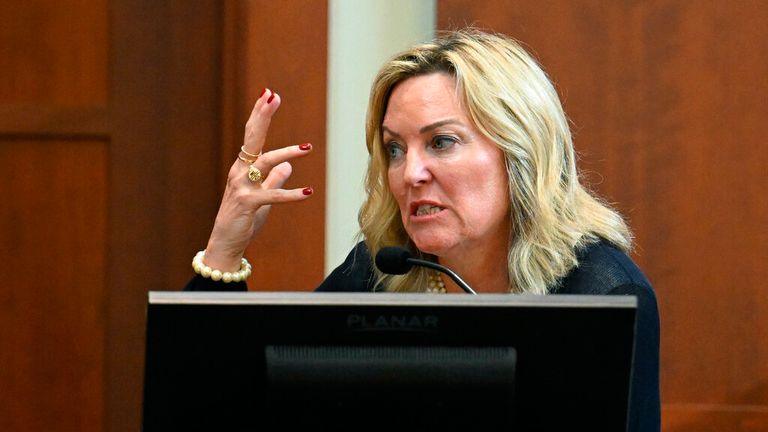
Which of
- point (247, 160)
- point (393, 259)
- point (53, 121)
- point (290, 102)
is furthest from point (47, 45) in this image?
point (393, 259)

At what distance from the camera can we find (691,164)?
104 inches

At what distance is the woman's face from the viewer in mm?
1983

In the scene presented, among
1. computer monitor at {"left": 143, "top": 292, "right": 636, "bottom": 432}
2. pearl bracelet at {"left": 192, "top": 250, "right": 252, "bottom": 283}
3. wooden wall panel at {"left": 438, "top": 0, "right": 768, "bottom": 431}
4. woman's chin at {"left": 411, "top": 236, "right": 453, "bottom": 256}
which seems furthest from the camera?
wooden wall panel at {"left": 438, "top": 0, "right": 768, "bottom": 431}

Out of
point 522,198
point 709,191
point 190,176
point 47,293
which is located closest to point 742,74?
point 709,191

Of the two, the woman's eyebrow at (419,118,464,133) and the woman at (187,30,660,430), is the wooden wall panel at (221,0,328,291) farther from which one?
the woman's eyebrow at (419,118,464,133)

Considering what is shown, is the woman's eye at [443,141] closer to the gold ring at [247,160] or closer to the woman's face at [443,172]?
the woman's face at [443,172]

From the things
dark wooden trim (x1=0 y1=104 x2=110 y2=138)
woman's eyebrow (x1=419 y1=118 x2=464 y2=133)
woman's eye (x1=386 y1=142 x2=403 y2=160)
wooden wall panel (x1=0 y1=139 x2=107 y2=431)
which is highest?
dark wooden trim (x1=0 y1=104 x2=110 y2=138)

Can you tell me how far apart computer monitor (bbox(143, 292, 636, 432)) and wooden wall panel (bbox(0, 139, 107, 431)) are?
1.65 meters

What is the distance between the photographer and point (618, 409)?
1.18 metres

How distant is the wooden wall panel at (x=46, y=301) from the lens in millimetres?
2717

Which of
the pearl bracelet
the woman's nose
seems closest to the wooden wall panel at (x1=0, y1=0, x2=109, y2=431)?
the pearl bracelet

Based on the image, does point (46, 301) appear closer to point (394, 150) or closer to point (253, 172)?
point (253, 172)

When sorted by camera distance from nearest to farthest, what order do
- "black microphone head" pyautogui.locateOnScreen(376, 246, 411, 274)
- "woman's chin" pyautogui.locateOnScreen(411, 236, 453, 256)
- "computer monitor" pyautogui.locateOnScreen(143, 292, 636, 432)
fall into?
"computer monitor" pyautogui.locateOnScreen(143, 292, 636, 432), "black microphone head" pyautogui.locateOnScreen(376, 246, 411, 274), "woman's chin" pyautogui.locateOnScreen(411, 236, 453, 256)

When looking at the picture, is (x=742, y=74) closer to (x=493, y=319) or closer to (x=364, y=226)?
(x=364, y=226)
